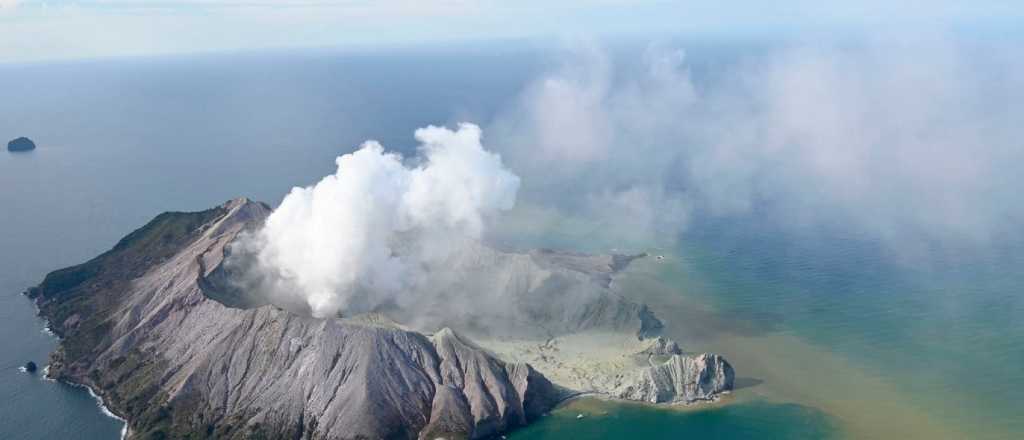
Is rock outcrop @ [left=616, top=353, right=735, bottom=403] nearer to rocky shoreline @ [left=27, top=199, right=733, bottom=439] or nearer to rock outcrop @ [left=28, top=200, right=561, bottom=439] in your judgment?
rocky shoreline @ [left=27, top=199, right=733, bottom=439]

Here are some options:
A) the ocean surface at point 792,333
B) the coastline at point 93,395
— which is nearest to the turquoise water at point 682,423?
the ocean surface at point 792,333

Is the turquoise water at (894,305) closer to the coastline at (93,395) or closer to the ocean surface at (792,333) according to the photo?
the ocean surface at (792,333)

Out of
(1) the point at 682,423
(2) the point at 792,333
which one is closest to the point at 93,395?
(1) the point at 682,423

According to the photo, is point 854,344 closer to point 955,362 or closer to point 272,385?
point 955,362

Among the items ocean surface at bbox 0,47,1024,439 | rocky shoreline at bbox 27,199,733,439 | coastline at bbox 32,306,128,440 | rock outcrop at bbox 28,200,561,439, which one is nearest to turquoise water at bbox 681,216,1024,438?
ocean surface at bbox 0,47,1024,439

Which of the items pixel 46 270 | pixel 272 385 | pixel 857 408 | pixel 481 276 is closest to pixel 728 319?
pixel 857 408

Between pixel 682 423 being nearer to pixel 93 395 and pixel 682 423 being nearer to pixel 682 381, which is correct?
pixel 682 381

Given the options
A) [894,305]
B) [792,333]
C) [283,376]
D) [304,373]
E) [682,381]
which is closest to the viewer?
[304,373]
